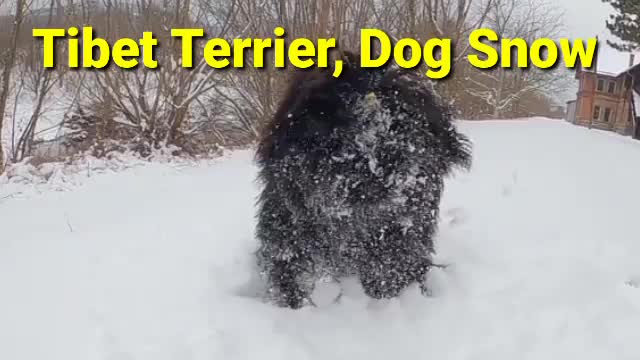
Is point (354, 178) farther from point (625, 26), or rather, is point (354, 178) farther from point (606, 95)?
→ point (606, 95)

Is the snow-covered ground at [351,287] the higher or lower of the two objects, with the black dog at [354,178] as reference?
lower

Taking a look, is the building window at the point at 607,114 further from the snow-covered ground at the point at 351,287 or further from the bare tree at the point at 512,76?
the snow-covered ground at the point at 351,287

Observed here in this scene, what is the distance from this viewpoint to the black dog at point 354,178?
1957 millimetres

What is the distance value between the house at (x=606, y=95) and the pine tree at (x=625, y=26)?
4.99 meters

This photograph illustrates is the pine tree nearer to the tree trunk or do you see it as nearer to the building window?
the building window

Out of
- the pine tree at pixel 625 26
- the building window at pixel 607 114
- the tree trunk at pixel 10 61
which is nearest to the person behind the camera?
the tree trunk at pixel 10 61

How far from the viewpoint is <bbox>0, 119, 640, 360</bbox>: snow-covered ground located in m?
1.81

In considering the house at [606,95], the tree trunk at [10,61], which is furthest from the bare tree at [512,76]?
the tree trunk at [10,61]

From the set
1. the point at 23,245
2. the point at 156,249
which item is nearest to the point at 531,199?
the point at 156,249

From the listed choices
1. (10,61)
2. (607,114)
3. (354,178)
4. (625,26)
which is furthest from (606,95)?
(354,178)

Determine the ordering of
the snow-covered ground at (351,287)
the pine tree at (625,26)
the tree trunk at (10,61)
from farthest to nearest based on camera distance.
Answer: the pine tree at (625,26)
the tree trunk at (10,61)
the snow-covered ground at (351,287)

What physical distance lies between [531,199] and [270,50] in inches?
250

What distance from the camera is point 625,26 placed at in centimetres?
1553

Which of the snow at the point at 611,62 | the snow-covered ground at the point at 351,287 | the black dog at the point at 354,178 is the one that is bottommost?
the snow-covered ground at the point at 351,287
